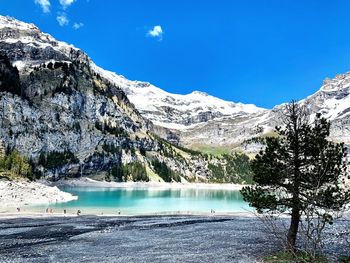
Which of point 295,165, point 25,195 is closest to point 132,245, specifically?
point 295,165

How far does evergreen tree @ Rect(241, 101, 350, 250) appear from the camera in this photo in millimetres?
28594

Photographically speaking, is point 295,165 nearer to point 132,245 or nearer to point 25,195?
point 132,245

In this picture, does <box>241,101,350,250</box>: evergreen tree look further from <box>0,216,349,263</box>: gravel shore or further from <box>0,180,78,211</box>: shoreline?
<box>0,180,78,211</box>: shoreline

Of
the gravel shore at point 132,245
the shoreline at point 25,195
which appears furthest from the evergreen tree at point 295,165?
the shoreline at point 25,195

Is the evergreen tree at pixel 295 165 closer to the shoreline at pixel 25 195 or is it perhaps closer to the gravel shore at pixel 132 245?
Result: the gravel shore at pixel 132 245

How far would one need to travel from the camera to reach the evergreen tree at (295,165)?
2859cm

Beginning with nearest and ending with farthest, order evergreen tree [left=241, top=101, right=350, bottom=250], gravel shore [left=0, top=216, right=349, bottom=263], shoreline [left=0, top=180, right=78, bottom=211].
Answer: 1. evergreen tree [left=241, top=101, right=350, bottom=250]
2. gravel shore [left=0, top=216, right=349, bottom=263]
3. shoreline [left=0, top=180, right=78, bottom=211]

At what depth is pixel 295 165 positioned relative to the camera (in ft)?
98.2

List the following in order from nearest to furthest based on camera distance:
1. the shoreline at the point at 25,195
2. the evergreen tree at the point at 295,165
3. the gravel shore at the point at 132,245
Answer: the evergreen tree at the point at 295,165 → the gravel shore at the point at 132,245 → the shoreline at the point at 25,195

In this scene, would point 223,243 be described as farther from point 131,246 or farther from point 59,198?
point 59,198

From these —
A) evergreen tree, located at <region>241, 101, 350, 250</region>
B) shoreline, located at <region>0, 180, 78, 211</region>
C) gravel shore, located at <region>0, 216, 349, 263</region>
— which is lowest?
gravel shore, located at <region>0, 216, 349, 263</region>

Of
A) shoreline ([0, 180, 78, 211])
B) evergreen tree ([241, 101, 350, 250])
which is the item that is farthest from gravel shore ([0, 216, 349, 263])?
shoreline ([0, 180, 78, 211])

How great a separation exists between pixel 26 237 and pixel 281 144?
113ft

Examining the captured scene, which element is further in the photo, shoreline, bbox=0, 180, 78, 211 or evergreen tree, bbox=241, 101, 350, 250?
shoreline, bbox=0, 180, 78, 211
